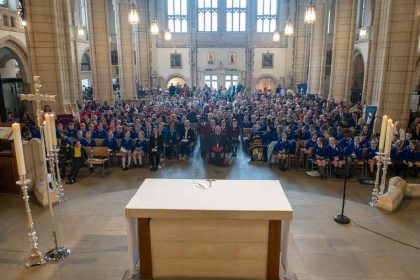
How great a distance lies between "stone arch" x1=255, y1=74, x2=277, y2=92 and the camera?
114 ft

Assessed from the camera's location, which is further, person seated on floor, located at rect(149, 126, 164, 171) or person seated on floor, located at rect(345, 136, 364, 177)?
person seated on floor, located at rect(149, 126, 164, 171)

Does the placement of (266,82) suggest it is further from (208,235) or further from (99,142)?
(208,235)

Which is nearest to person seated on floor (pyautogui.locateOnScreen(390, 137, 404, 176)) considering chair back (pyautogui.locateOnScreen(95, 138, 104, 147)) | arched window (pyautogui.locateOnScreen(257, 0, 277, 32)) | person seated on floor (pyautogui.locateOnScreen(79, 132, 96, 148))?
chair back (pyautogui.locateOnScreen(95, 138, 104, 147))

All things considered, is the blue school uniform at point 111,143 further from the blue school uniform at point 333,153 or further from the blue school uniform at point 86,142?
the blue school uniform at point 333,153

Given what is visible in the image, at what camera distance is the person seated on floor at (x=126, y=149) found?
1127 cm

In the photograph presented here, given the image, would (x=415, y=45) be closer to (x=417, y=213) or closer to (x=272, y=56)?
(x=417, y=213)

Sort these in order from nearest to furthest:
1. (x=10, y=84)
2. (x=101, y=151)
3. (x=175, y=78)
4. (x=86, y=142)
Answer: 1. (x=101, y=151)
2. (x=86, y=142)
3. (x=10, y=84)
4. (x=175, y=78)

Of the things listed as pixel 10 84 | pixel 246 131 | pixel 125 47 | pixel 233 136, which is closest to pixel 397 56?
pixel 246 131

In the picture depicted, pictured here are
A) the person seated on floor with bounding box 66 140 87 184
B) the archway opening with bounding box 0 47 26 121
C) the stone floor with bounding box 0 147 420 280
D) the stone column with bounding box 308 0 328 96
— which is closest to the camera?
the stone floor with bounding box 0 147 420 280

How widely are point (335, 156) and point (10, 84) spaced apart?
18.6 metres

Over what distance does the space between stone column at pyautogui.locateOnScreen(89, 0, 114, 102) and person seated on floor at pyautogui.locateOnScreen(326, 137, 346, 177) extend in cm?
1389

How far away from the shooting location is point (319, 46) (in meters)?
22.7

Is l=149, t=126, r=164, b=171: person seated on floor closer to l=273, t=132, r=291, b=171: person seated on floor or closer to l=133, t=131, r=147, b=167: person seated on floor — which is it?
l=133, t=131, r=147, b=167: person seated on floor

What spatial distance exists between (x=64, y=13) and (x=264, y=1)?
78.7ft
